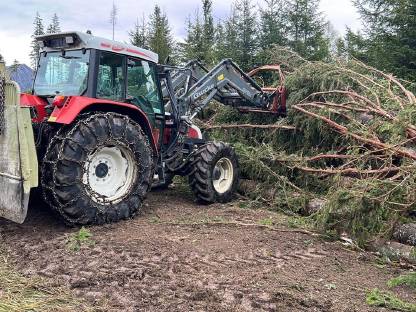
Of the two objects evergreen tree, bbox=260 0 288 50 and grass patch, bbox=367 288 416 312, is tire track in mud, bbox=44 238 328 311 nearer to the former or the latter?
grass patch, bbox=367 288 416 312

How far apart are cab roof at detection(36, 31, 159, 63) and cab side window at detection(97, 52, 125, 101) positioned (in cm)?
11

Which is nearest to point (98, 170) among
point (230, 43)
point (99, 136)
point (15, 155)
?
point (99, 136)

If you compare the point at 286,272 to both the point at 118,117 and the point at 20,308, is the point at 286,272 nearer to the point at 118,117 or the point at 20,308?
the point at 20,308

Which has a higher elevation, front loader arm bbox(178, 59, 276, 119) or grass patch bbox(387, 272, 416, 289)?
front loader arm bbox(178, 59, 276, 119)

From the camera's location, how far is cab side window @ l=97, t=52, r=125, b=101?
20.4ft

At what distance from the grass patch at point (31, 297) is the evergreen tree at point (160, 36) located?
23158 mm

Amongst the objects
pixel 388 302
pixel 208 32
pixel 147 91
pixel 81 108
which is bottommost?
pixel 388 302

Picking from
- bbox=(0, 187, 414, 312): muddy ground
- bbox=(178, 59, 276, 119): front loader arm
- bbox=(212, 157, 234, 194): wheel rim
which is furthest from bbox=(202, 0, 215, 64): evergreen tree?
bbox=(0, 187, 414, 312): muddy ground

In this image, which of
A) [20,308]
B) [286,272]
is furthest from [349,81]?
[20,308]

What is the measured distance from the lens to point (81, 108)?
573 cm

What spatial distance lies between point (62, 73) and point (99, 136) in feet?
4.17

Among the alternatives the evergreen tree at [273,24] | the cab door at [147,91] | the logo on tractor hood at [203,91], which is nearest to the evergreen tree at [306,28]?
the evergreen tree at [273,24]

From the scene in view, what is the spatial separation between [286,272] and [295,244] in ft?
3.54

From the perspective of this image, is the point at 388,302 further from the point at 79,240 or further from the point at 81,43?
the point at 81,43
